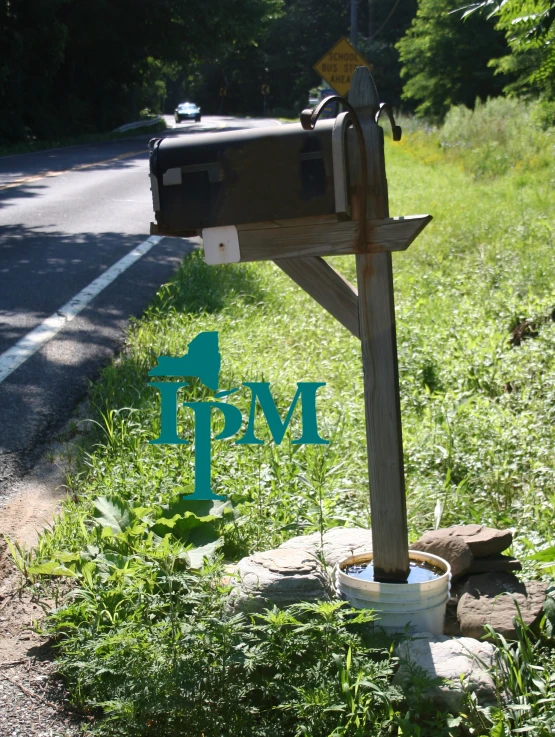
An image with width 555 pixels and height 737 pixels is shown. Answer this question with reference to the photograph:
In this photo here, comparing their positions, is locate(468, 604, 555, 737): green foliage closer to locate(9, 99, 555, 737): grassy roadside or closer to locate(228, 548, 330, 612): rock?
locate(9, 99, 555, 737): grassy roadside

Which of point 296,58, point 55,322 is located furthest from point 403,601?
point 296,58

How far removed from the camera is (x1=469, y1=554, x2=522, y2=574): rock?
327 centimetres

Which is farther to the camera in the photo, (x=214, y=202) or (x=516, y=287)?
(x=516, y=287)

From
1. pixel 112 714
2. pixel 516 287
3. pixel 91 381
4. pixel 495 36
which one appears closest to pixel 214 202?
pixel 112 714

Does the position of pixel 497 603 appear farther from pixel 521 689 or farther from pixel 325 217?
pixel 325 217

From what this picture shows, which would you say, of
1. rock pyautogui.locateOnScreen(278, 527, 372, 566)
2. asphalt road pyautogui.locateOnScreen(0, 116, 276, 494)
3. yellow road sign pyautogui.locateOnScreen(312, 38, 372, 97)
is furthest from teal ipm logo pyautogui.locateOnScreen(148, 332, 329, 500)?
yellow road sign pyautogui.locateOnScreen(312, 38, 372, 97)

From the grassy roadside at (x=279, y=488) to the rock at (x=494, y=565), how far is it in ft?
0.49

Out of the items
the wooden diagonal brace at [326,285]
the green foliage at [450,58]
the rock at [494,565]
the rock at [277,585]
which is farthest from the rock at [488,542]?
the green foliage at [450,58]

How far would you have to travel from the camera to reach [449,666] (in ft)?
8.90

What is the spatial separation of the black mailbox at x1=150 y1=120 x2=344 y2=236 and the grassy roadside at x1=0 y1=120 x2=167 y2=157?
83.2ft

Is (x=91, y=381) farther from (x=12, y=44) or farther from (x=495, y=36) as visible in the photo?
(x=495, y=36)

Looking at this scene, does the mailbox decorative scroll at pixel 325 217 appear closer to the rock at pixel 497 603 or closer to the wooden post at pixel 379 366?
the wooden post at pixel 379 366

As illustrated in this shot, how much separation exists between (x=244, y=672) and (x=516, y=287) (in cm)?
579

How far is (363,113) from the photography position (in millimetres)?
2834
